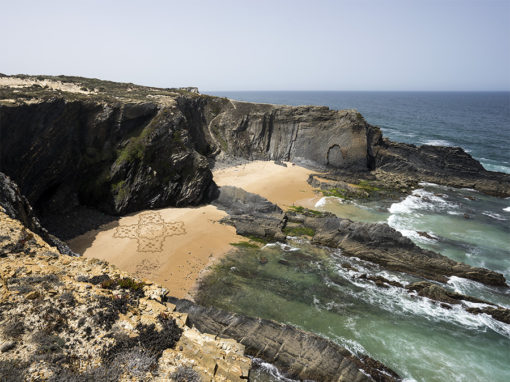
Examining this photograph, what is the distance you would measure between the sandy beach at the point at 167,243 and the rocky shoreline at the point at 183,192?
1.83 meters

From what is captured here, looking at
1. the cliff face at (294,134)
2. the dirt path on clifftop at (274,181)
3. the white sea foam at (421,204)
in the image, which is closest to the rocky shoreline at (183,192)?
the cliff face at (294,134)

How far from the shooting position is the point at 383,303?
2145 centimetres

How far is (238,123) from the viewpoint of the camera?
5869cm

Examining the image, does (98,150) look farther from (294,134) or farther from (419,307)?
(294,134)

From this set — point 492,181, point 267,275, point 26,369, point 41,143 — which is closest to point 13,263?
point 26,369

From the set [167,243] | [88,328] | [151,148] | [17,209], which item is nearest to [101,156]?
[151,148]

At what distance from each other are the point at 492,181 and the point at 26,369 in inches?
2342

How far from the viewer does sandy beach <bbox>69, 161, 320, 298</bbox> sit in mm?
23641

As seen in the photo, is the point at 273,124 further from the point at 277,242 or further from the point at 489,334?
the point at 489,334

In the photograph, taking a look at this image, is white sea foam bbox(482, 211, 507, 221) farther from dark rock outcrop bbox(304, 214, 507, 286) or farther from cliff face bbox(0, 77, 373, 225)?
cliff face bbox(0, 77, 373, 225)

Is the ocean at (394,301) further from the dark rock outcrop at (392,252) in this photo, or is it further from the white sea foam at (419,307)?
the dark rock outcrop at (392,252)

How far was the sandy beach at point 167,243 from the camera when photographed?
23641mm

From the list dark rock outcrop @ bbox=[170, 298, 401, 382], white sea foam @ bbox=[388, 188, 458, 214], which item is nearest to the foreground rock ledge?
dark rock outcrop @ bbox=[170, 298, 401, 382]

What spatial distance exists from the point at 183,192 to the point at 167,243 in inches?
366
